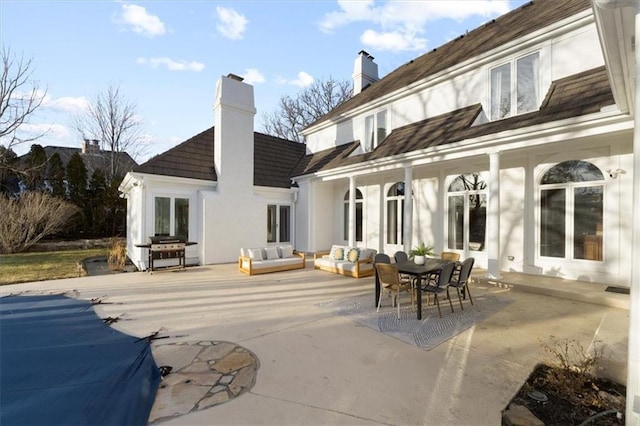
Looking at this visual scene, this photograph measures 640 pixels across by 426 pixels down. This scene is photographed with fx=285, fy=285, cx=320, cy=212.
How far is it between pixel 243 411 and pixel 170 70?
1370cm

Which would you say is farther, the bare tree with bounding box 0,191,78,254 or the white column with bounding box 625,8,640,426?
the bare tree with bounding box 0,191,78,254

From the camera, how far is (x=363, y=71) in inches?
657

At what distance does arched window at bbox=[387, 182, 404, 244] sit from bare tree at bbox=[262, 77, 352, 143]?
17016 millimetres

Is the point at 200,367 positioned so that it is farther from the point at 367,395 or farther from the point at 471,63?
the point at 471,63

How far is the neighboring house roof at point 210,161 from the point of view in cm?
1093

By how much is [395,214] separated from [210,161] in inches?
323

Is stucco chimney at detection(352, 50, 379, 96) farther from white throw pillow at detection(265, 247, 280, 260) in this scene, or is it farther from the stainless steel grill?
the stainless steel grill

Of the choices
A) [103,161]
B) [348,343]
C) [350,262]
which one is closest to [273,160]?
[350,262]

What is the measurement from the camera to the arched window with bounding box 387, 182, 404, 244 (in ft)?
39.0

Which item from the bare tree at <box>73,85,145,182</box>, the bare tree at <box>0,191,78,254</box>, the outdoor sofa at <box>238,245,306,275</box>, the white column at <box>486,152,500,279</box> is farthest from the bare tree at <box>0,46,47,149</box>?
the white column at <box>486,152,500,279</box>

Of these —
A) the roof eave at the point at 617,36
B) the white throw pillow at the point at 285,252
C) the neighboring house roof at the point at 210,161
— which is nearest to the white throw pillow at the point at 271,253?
the white throw pillow at the point at 285,252

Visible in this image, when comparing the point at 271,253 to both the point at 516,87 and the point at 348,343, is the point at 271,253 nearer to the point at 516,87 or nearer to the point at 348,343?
the point at 348,343

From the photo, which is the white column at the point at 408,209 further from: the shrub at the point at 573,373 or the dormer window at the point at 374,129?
the shrub at the point at 573,373

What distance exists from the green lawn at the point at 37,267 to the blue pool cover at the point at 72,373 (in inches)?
183
